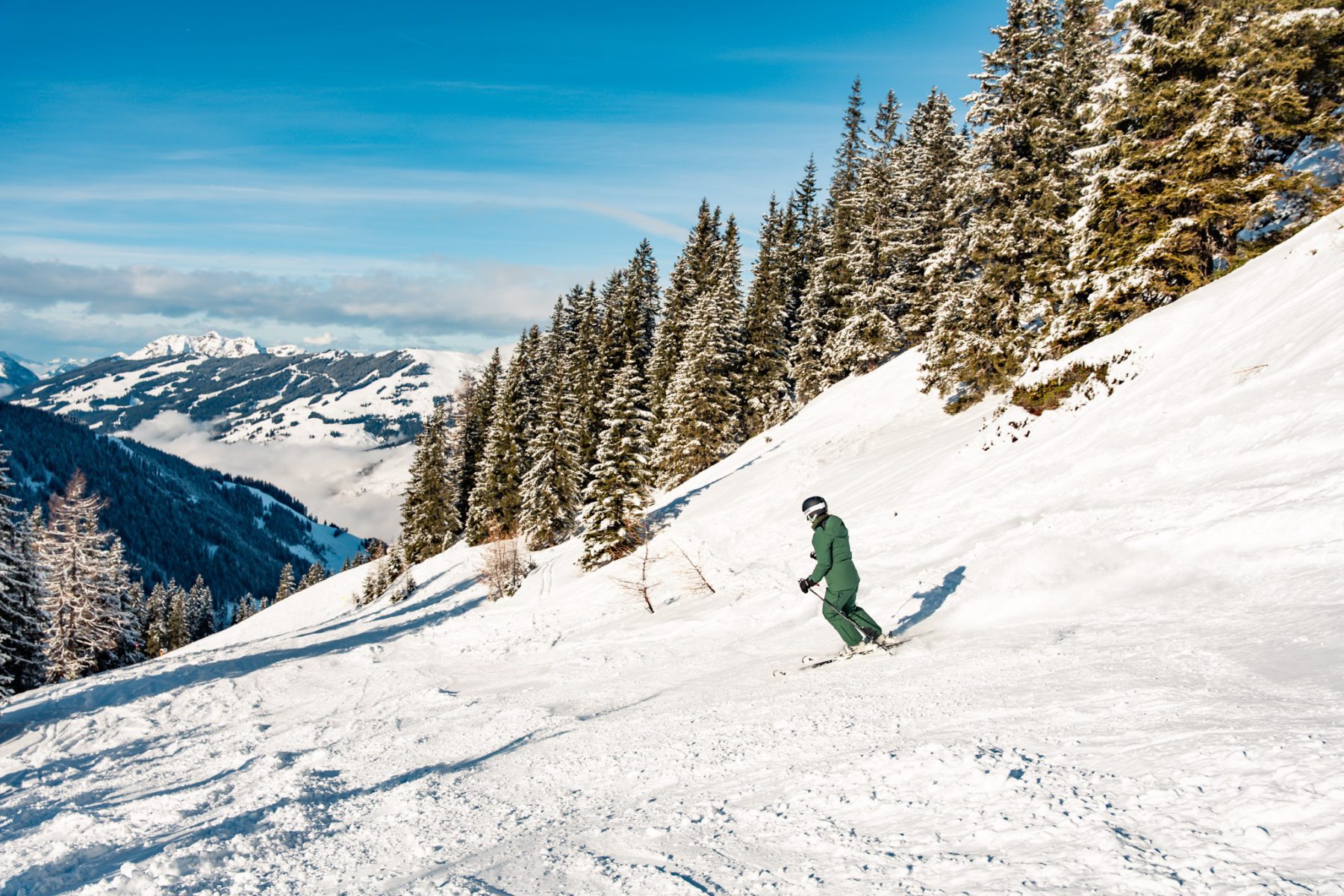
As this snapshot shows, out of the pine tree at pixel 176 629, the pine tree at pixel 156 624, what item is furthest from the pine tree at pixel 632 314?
the pine tree at pixel 176 629

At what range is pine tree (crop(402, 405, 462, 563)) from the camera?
2185 inches

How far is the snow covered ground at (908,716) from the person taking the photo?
165 inches

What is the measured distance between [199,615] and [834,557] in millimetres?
118218

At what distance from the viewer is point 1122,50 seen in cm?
1747

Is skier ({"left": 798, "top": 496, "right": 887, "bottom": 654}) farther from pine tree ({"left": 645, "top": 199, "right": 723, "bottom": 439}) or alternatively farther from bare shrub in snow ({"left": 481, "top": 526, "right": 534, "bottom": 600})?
pine tree ({"left": 645, "top": 199, "right": 723, "bottom": 439})

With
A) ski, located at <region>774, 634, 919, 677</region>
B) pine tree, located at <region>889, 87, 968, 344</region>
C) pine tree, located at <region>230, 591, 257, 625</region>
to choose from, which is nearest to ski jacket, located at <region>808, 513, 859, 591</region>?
ski, located at <region>774, 634, 919, 677</region>

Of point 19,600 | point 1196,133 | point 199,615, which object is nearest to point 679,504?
point 1196,133

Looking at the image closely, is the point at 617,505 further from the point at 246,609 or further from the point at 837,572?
the point at 246,609

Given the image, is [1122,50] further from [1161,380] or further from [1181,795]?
[1181,795]

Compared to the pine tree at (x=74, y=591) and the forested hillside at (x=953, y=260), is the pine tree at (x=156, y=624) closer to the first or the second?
the pine tree at (x=74, y=591)

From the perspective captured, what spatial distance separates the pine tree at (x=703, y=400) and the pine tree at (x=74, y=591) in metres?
31.1

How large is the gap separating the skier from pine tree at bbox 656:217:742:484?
106 feet

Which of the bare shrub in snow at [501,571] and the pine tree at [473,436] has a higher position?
the pine tree at [473,436]

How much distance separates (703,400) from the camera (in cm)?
4134
